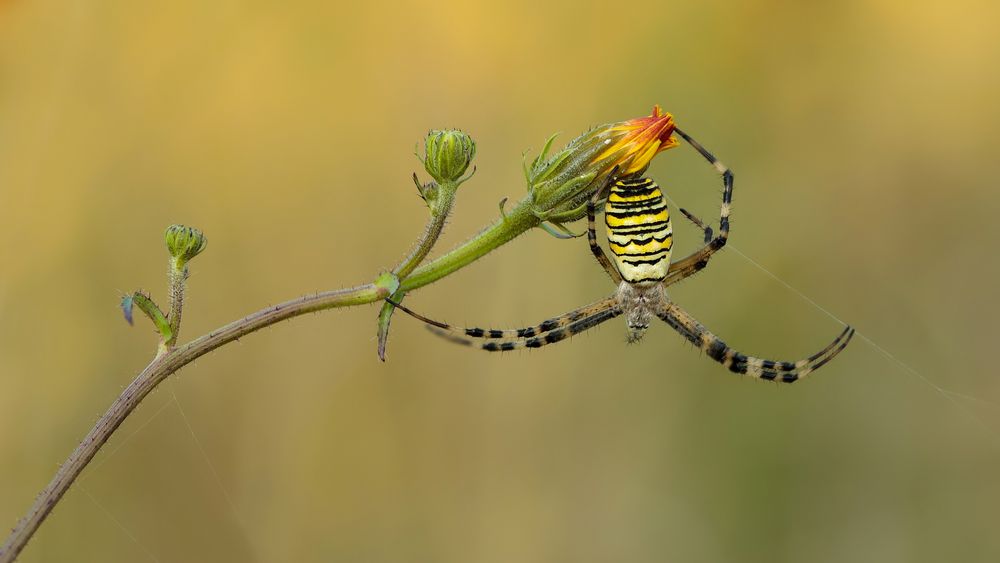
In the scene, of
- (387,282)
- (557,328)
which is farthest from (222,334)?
(557,328)

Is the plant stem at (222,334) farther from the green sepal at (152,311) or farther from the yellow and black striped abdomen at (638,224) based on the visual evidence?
the yellow and black striped abdomen at (638,224)

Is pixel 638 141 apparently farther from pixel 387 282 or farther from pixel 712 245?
pixel 387 282

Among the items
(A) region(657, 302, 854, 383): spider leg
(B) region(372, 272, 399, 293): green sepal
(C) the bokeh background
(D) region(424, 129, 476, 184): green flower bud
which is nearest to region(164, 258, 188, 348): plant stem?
(B) region(372, 272, 399, 293): green sepal

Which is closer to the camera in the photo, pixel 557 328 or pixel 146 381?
pixel 146 381

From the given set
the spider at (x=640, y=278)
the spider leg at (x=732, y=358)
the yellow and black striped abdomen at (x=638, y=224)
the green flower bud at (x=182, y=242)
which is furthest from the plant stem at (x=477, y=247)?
the spider leg at (x=732, y=358)

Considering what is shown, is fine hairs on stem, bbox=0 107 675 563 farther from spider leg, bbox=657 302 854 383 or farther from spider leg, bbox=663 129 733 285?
spider leg, bbox=657 302 854 383

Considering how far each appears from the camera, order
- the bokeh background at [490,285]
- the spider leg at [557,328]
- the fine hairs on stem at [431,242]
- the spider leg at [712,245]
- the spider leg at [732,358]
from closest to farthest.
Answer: the fine hairs on stem at [431,242] < the spider leg at [712,245] < the spider leg at [557,328] < the spider leg at [732,358] < the bokeh background at [490,285]

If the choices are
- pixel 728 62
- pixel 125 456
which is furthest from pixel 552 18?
pixel 125 456
